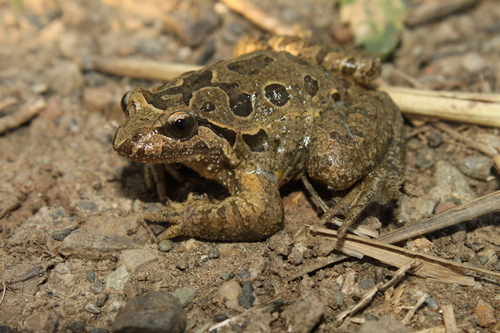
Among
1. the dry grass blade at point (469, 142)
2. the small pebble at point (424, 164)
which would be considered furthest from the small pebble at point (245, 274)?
the dry grass blade at point (469, 142)

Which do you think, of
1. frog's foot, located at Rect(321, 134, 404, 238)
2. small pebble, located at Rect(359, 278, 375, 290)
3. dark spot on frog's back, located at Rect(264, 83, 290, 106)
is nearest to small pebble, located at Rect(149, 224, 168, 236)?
frog's foot, located at Rect(321, 134, 404, 238)

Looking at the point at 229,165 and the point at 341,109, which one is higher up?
the point at 341,109

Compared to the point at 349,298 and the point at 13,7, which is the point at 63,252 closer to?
the point at 349,298

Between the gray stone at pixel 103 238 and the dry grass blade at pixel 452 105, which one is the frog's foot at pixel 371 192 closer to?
the dry grass blade at pixel 452 105

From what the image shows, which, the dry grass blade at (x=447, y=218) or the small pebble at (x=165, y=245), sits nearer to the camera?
the dry grass blade at (x=447, y=218)

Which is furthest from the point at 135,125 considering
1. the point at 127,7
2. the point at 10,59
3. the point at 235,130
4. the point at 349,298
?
the point at 127,7

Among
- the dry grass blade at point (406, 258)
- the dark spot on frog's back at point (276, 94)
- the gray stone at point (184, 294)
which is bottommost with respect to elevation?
the gray stone at point (184, 294)

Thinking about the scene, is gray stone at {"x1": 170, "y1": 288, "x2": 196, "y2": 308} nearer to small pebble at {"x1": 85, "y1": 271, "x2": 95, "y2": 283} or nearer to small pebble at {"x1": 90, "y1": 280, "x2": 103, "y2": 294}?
small pebble at {"x1": 90, "y1": 280, "x2": 103, "y2": 294}
